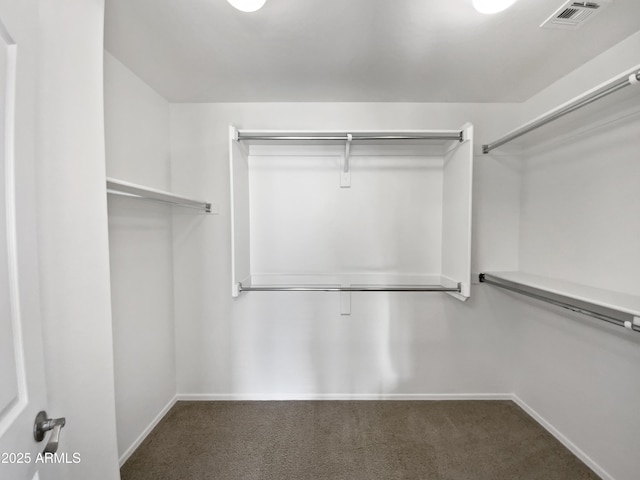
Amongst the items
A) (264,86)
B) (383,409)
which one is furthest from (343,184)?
(383,409)

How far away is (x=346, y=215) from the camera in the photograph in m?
2.16

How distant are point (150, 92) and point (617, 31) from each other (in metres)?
2.86

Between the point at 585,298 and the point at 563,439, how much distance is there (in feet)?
4.01

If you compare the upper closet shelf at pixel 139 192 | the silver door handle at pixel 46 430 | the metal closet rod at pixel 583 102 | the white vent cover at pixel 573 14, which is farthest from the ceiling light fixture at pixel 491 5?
the silver door handle at pixel 46 430

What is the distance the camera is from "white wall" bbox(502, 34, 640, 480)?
1.40 metres

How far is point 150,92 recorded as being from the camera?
1.90 meters

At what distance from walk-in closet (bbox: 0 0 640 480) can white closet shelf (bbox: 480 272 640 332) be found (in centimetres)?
2

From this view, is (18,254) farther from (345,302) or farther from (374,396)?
(374,396)

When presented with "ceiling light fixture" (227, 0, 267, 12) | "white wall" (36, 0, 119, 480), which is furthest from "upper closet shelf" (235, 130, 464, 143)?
"white wall" (36, 0, 119, 480)

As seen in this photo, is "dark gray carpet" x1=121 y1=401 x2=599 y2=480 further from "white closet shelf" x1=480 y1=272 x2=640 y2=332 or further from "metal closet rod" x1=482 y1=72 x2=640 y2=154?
"metal closet rod" x1=482 y1=72 x2=640 y2=154

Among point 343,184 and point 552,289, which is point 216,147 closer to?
point 343,184

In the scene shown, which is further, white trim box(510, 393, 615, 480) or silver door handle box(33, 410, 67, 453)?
white trim box(510, 393, 615, 480)

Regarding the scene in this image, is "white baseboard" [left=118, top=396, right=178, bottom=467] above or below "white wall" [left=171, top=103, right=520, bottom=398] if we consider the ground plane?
below

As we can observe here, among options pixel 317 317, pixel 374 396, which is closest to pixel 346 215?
pixel 317 317
